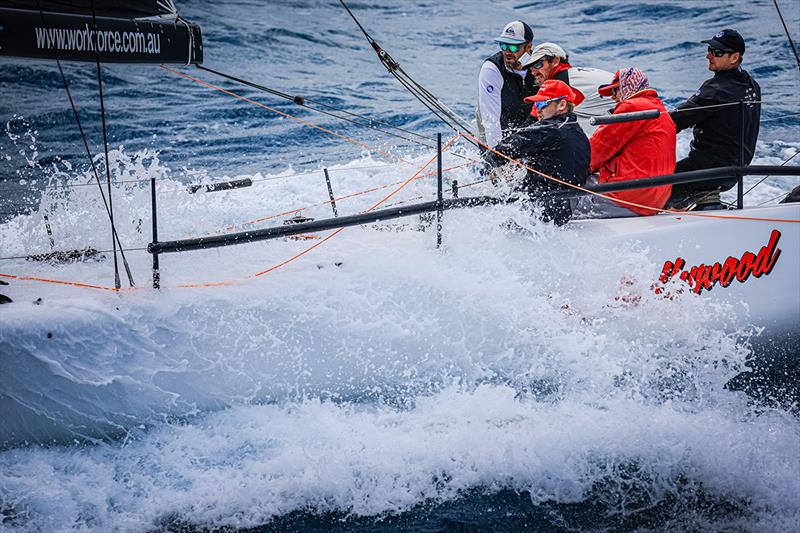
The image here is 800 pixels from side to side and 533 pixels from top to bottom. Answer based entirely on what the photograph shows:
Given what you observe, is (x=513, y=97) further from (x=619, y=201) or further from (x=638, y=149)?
(x=619, y=201)

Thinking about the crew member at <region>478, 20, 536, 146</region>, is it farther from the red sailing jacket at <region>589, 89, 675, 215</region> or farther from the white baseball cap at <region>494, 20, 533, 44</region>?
the red sailing jacket at <region>589, 89, 675, 215</region>

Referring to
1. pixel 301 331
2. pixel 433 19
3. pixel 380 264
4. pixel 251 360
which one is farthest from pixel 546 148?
pixel 433 19

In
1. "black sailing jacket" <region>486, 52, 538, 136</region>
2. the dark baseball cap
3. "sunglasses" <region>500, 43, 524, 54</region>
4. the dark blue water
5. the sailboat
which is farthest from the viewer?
"black sailing jacket" <region>486, 52, 538, 136</region>

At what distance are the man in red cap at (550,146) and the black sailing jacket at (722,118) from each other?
85 centimetres

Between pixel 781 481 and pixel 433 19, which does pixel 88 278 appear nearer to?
pixel 781 481

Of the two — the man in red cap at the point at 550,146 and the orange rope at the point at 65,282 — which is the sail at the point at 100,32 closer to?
Result: the orange rope at the point at 65,282

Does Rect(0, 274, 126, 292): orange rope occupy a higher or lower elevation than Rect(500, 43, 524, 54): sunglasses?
lower

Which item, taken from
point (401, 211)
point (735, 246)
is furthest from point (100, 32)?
point (735, 246)

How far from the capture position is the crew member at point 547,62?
451 cm

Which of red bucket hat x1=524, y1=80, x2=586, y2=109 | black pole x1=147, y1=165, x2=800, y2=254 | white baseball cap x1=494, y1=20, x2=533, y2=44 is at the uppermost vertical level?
white baseball cap x1=494, y1=20, x2=533, y2=44

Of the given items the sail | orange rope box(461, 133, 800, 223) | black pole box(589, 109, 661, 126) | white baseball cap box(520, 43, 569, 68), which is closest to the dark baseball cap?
black pole box(589, 109, 661, 126)

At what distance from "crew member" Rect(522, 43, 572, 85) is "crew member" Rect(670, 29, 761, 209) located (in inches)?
28.9

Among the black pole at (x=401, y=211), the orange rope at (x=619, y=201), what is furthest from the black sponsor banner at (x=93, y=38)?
the orange rope at (x=619, y=201)

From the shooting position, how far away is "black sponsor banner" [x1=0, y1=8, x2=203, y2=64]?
3660 mm
